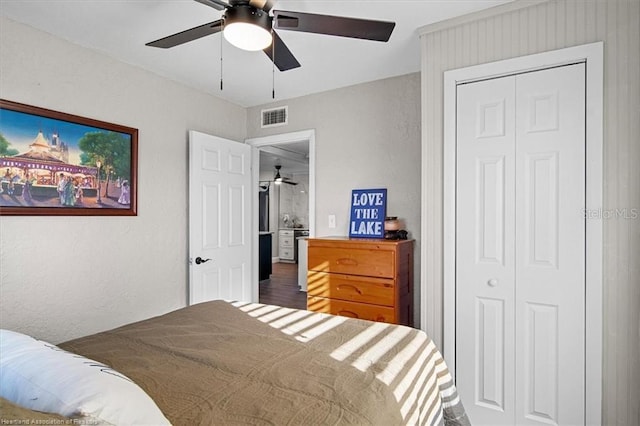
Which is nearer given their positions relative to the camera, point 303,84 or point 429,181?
point 429,181

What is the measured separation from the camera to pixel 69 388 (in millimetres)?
824

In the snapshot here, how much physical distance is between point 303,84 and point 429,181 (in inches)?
69.2

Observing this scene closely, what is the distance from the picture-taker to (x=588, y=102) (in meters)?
1.94

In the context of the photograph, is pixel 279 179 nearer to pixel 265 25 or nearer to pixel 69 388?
pixel 265 25

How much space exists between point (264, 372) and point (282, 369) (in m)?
0.07

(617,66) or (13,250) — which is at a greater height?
(617,66)

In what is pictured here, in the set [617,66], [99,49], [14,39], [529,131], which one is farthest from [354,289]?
[14,39]

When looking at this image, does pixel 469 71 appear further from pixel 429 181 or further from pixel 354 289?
pixel 354 289

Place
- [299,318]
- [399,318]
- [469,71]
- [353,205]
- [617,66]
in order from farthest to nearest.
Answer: [353,205], [399,318], [469,71], [299,318], [617,66]

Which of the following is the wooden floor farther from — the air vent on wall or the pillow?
the pillow

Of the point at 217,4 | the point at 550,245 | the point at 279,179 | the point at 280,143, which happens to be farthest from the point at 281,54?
the point at 279,179

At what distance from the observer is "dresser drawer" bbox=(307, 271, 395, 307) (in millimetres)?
2723

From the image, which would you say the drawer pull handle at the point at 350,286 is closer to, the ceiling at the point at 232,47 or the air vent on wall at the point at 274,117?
the ceiling at the point at 232,47

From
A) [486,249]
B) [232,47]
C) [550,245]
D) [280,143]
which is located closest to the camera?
[550,245]
